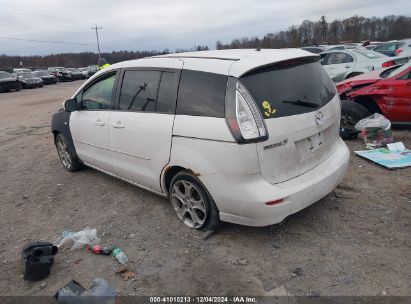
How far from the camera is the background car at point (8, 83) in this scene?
28.3 metres

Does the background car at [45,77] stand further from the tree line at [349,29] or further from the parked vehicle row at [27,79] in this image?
the tree line at [349,29]

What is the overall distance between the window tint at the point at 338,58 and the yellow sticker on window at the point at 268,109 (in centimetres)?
1013

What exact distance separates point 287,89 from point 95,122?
2.61 meters

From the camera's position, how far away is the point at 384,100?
22.3ft

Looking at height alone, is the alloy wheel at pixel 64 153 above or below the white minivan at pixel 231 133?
below

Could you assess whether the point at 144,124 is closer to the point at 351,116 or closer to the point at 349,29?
the point at 351,116

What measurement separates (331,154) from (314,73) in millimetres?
860

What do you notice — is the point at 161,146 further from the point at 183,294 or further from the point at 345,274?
the point at 345,274

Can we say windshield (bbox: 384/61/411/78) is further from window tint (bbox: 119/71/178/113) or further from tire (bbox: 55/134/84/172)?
tire (bbox: 55/134/84/172)

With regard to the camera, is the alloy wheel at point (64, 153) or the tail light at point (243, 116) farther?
the alloy wheel at point (64, 153)

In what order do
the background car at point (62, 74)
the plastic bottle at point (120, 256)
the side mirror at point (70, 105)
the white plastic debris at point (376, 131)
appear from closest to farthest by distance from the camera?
the plastic bottle at point (120, 256), the side mirror at point (70, 105), the white plastic debris at point (376, 131), the background car at point (62, 74)

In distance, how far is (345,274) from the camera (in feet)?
9.92

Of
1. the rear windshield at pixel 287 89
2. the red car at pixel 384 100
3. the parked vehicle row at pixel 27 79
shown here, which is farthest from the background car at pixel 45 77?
the rear windshield at pixel 287 89

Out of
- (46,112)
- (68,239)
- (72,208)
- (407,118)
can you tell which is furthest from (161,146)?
(46,112)
